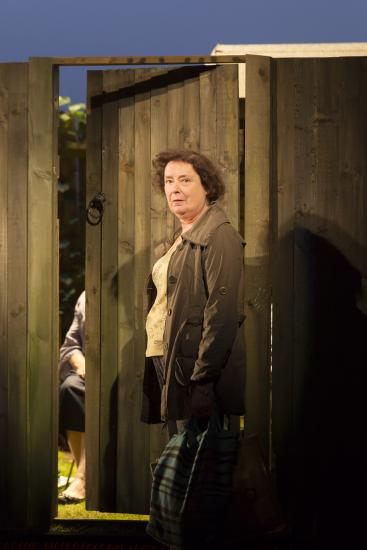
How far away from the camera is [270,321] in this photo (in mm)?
5383

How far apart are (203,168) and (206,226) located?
1.34 feet

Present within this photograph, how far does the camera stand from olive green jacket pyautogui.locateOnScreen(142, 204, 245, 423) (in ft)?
15.2

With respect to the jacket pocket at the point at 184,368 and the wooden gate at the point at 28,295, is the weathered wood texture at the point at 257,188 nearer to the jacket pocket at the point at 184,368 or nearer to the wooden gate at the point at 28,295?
the jacket pocket at the point at 184,368

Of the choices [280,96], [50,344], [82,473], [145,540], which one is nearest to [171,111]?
[280,96]

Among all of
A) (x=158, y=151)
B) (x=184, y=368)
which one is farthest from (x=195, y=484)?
(x=158, y=151)

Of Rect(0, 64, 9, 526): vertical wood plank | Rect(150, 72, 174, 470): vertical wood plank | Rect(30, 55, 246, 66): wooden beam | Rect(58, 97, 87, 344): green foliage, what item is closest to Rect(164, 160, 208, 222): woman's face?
Rect(150, 72, 174, 470): vertical wood plank

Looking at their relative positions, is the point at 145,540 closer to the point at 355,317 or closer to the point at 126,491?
the point at 126,491

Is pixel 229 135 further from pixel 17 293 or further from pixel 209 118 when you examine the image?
pixel 17 293

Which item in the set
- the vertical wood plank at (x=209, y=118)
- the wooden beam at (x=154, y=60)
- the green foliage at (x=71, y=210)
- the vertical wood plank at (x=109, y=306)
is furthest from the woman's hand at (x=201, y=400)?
the green foliage at (x=71, y=210)

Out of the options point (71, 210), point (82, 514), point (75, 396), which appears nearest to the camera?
point (82, 514)

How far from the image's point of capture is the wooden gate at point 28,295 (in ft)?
18.0

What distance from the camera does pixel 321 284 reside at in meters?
5.34

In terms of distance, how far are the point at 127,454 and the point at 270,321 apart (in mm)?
1102

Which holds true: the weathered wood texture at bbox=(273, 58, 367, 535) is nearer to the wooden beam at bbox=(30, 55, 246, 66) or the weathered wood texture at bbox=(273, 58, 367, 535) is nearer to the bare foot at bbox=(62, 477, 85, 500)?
the wooden beam at bbox=(30, 55, 246, 66)
